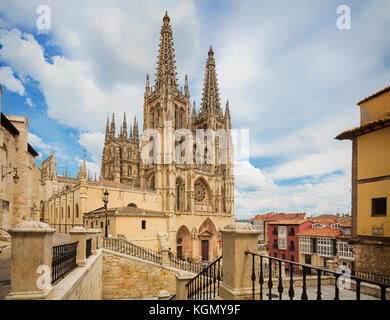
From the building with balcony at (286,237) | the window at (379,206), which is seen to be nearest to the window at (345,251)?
the building with balcony at (286,237)

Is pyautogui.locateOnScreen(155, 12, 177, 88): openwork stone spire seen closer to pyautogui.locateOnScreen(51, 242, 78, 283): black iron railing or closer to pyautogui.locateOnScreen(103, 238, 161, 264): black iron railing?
pyautogui.locateOnScreen(103, 238, 161, 264): black iron railing

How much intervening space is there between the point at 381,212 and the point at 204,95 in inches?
1936

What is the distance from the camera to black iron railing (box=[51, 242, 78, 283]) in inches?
200

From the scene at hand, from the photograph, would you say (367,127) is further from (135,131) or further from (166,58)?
(135,131)

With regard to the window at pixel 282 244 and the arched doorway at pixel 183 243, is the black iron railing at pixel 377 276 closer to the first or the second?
the arched doorway at pixel 183 243

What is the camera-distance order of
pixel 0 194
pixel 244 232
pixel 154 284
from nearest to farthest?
pixel 244 232 < pixel 154 284 < pixel 0 194

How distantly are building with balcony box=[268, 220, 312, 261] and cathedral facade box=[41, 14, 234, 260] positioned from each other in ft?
27.5

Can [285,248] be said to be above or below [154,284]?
below

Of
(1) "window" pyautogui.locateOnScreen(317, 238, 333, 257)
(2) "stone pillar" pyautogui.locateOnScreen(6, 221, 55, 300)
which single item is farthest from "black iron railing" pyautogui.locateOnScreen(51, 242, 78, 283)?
→ (1) "window" pyautogui.locateOnScreen(317, 238, 333, 257)
